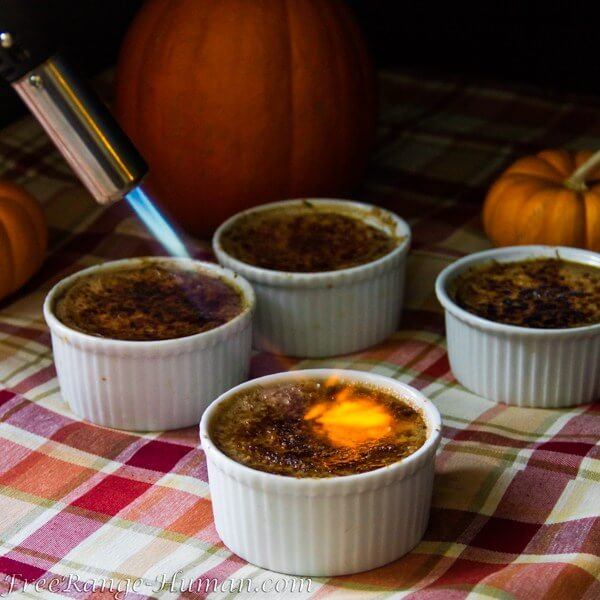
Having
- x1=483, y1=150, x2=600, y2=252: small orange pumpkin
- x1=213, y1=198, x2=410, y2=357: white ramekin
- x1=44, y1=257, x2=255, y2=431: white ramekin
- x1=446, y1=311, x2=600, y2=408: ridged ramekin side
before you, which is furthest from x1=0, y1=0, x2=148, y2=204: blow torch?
x1=483, y1=150, x2=600, y2=252: small orange pumpkin

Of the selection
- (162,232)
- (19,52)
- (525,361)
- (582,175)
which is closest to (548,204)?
A: (582,175)

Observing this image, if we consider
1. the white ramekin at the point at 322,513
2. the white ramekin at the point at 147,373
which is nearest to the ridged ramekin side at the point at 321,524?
the white ramekin at the point at 322,513

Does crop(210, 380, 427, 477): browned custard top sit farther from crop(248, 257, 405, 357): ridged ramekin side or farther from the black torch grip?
the black torch grip

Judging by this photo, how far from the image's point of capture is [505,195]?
1.66 metres

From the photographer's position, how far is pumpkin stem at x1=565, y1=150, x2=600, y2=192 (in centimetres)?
160

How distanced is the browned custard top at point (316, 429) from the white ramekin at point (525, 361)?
21 cm

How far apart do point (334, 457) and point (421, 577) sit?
14cm

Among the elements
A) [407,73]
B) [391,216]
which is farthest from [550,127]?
[391,216]

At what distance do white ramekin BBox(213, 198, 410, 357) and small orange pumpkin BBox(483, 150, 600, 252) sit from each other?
201mm

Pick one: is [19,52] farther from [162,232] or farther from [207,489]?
[162,232]

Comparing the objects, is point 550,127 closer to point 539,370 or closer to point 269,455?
point 539,370

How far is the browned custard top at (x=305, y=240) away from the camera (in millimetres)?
1514

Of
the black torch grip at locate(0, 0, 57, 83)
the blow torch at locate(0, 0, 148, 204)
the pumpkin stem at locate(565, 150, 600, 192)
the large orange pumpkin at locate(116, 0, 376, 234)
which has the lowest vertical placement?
→ the pumpkin stem at locate(565, 150, 600, 192)

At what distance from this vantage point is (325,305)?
4.82ft
